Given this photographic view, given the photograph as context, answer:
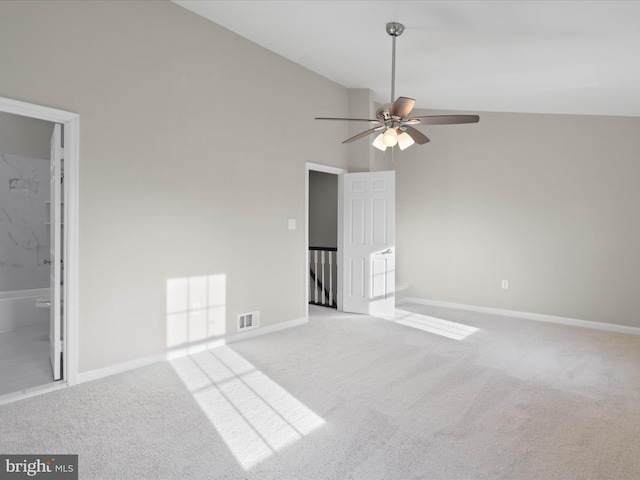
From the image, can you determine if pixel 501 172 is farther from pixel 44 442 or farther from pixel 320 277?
pixel 44 442

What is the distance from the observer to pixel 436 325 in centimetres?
496

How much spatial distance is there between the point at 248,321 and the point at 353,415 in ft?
6.83

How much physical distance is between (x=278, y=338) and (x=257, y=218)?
1365 millimetres

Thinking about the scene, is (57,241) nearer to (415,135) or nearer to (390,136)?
(390,136)

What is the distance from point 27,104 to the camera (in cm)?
274

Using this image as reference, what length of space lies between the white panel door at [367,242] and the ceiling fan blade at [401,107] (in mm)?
2139

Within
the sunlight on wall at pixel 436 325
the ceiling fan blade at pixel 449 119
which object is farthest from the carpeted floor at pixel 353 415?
the ceiling fan blade at pixel 449 119

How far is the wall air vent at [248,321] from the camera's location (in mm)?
4259

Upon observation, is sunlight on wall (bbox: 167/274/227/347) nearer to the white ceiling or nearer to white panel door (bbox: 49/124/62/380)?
white panel door (bbox: 49/124/62/380)

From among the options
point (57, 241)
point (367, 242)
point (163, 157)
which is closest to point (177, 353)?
point (57, 241)

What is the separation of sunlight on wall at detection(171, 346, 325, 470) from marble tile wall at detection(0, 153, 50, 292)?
10.8ft

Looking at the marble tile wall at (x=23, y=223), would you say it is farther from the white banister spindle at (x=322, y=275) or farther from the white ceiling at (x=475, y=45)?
the white banister spindle at (x=322, y=275)

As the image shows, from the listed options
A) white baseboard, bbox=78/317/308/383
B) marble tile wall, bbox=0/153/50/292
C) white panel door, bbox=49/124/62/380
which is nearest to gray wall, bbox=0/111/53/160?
marble tile wall, bbox=0/153/50/292

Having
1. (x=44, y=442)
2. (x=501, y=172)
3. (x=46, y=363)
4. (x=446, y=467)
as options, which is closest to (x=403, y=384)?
(x=446, y=467)
